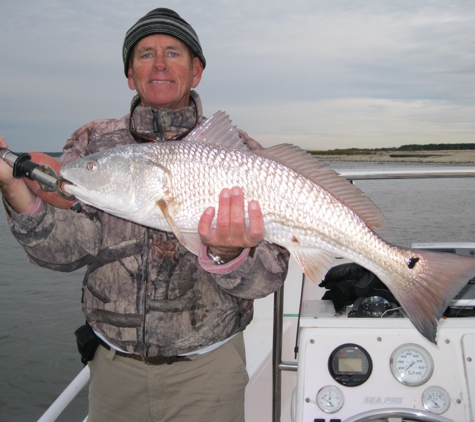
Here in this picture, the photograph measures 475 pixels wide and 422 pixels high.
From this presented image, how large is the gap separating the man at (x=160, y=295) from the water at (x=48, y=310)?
2001 mm

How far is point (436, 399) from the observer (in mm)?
2324

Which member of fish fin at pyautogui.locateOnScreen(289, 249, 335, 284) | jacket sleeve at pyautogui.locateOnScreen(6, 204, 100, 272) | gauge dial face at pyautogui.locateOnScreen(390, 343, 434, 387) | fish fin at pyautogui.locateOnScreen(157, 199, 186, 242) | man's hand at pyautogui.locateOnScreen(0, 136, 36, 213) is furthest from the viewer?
gauge dial face at pyautogui.locateOnScreen(390, 343, 434, 387)

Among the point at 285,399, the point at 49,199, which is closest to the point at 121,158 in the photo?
the point at 49,199

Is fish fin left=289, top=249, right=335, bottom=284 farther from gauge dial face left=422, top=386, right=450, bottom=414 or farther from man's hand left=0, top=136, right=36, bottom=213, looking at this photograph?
man's hand left=0, top=136, right=36, bottom=213

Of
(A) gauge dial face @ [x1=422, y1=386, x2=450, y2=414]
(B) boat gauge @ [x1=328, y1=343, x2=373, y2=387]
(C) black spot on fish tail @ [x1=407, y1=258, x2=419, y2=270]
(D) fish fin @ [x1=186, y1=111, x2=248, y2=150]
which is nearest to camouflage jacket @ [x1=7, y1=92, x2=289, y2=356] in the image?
(D) fish fin @ [x1=186, y1=111, x2=248, y2=150]

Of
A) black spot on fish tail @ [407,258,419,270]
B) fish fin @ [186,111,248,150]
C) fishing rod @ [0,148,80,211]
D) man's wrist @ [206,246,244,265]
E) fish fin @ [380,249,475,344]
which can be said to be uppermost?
fish fin @ [186,111,248,150]

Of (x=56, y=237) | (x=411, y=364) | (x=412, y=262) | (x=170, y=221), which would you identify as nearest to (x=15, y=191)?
(x=56, y=237)

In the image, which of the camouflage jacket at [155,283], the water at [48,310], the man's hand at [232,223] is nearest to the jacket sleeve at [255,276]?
the camouflage jacket at [155,283]

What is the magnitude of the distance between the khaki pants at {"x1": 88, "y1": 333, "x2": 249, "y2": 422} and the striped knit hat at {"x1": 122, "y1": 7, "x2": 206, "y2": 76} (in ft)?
6.06

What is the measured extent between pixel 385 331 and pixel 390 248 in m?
0.61

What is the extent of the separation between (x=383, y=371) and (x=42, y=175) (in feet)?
6.67

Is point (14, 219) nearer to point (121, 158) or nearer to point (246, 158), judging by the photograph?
point (121, 158)

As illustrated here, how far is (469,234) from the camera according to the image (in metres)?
11.8

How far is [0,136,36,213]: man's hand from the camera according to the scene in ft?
6.27
